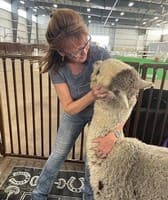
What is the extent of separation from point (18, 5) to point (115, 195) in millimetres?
17006

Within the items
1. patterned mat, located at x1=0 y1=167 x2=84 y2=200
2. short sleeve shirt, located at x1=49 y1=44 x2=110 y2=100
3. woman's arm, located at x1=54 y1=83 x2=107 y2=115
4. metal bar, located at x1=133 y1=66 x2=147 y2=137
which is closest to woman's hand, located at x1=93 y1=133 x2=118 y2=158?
woman's arm, located at x1=54 y1=83 x2=107 y2=115

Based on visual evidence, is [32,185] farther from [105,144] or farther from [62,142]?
[105,144]

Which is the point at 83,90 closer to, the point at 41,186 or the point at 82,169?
the point at 41,186

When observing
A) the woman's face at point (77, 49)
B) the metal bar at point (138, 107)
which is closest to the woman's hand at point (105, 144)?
the woman's face at point (77, 49)

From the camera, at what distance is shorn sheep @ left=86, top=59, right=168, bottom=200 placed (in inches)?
40.4

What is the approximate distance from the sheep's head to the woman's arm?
36 mm

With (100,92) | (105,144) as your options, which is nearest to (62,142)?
(105,144)

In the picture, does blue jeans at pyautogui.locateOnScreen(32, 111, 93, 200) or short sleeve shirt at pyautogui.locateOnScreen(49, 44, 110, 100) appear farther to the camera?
blue jeans at pyautogui.locateOnScreen(32, 111, 93, 200)

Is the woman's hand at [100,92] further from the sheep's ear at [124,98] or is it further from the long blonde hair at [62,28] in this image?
the long blonde hair at [62,28]

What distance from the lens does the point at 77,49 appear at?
1124 mm

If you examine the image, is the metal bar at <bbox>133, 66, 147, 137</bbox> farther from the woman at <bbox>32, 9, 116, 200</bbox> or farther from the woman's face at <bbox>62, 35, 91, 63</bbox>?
the woman's face at <bbox>62, 35, 91, 63</bbox>

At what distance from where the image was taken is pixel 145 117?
196cm

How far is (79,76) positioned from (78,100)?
0.61 feet

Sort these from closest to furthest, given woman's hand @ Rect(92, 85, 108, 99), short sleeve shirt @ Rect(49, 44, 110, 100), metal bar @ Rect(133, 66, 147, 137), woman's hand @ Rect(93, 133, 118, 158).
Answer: woman's hand @ Rect(92, 85, 108, 99), woman's hand @ Rect(93, 133, 118, 158), short sleeve shirt @ Rect(49, 44, 110, 100), metal bar @ Rect(133, 66, 147, 137)
